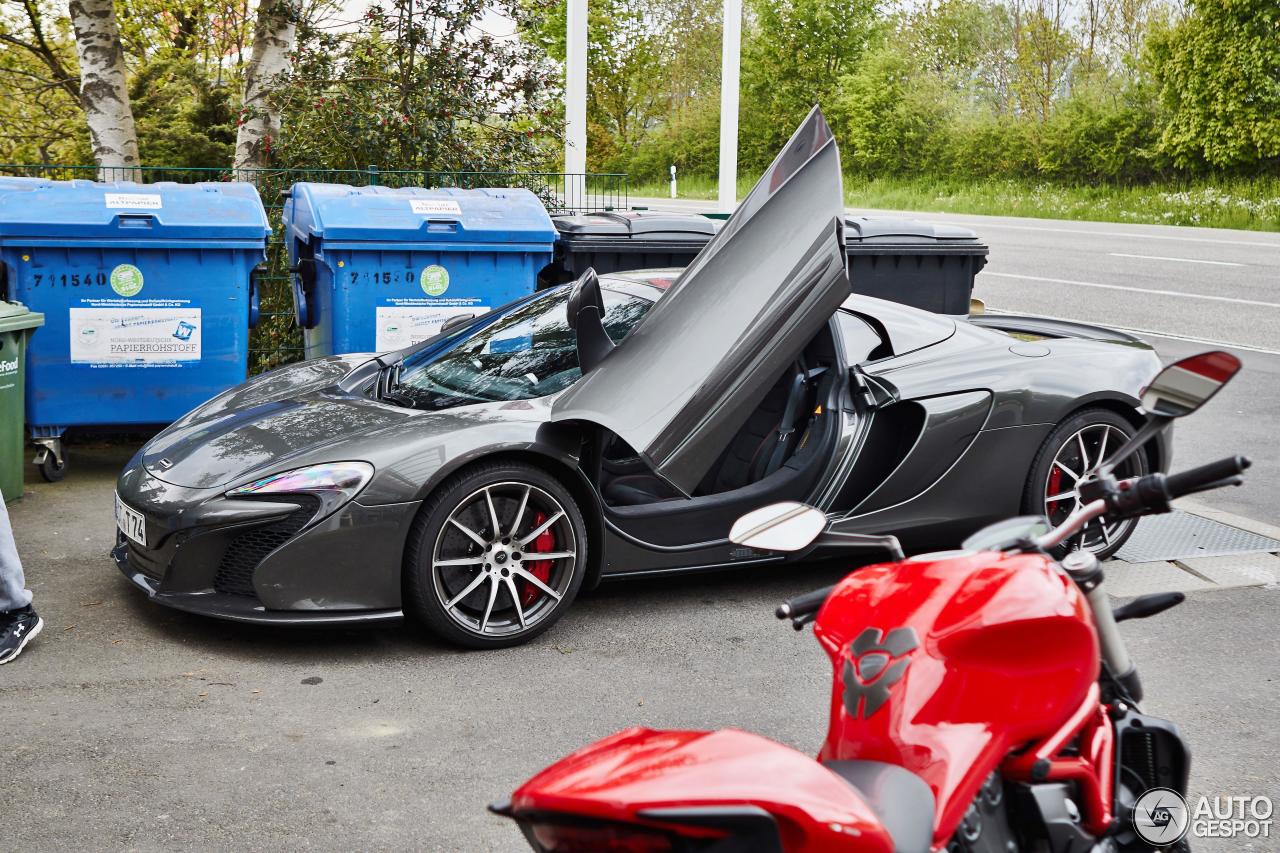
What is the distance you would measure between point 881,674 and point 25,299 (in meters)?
5.84

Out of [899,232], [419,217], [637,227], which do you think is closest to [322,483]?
[419,217]

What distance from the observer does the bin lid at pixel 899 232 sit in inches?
311

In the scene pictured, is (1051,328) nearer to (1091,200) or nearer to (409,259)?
(409,259)

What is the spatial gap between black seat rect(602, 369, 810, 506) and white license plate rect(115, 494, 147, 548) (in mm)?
1596

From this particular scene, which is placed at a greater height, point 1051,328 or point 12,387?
point 1051,328

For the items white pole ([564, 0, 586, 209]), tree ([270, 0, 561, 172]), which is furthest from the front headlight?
white pole ([564, 0, 586, 209])

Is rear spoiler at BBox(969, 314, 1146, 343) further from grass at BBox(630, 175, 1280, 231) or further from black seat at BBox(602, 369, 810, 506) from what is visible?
grass at BBox(630, 175, 1280, 231)

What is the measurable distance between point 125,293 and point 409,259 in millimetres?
1459

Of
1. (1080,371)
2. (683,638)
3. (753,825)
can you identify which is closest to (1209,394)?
(753,825)

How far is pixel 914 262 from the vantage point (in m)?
8.00

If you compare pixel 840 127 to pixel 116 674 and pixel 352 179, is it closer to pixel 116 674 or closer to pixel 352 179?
pixel 352 179

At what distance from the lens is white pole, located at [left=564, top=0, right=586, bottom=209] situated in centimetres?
1123

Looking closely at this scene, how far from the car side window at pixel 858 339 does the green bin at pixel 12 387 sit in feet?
12.6

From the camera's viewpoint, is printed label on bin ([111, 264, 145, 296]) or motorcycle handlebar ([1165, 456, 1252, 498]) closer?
motorcycle handlebar ([1165, 456, 1252, 498])
